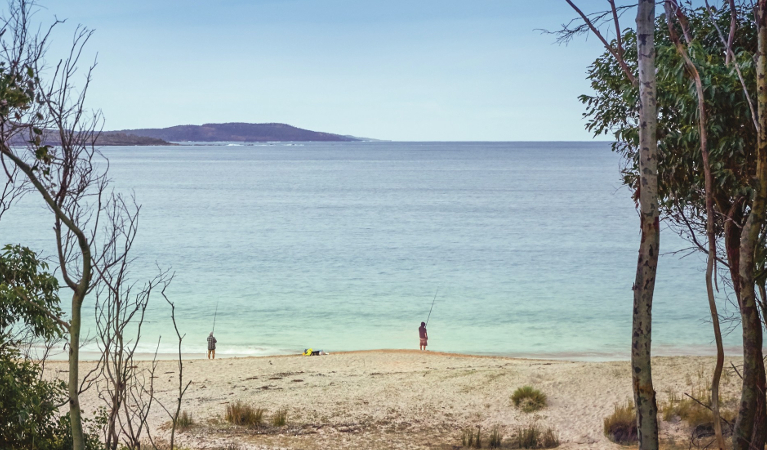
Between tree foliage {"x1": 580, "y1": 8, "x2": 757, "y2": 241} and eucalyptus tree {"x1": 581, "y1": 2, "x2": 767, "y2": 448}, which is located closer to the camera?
eucalyptus tree {"x1": 581, "y1": 2, "x2": 767, "y2": 448}

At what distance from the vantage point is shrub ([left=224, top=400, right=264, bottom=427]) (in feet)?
41.5

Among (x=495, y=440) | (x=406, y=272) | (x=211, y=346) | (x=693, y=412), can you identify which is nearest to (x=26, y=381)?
(x=495, y=440)

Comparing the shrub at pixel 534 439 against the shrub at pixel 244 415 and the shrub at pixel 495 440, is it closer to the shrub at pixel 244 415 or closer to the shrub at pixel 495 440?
the shrub at pixel 495 440

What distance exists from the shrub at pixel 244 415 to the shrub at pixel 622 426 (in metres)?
6.24

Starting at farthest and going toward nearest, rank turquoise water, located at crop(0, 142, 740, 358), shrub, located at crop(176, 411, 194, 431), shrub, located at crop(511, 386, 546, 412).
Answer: turquoise water, located at crop(0, 142, 740, 358) → shrub, located at crop(511, 386, 546, 412) → shrub, located at crop(176, 411, 194, 431)

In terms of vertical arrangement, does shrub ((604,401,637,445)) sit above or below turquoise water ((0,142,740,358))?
above

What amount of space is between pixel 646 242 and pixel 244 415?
9.12 m

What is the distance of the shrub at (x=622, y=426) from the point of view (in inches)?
442

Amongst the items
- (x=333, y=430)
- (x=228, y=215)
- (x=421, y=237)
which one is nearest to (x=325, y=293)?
(x=421, y=237)

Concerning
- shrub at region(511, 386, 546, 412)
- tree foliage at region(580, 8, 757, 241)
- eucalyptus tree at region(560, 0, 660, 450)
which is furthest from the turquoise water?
eucalyptus tree at region(560, 0, 660, 450)

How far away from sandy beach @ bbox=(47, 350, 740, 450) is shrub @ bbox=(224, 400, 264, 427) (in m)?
0.17

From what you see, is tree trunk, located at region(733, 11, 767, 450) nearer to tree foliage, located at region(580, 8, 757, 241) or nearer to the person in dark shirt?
tree foliage, located at region(580, 8, 757, 241)

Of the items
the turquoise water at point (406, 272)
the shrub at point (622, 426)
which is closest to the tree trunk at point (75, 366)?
the shrub at point (622, 426)

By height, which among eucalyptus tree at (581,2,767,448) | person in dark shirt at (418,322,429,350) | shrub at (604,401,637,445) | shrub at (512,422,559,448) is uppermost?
eucalyptus tree at (581,2,767,448)
